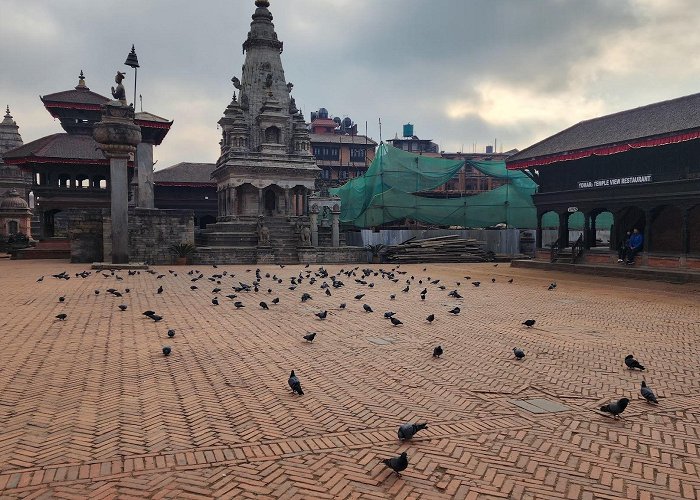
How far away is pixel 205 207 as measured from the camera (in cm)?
5094

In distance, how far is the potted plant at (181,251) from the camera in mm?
29750

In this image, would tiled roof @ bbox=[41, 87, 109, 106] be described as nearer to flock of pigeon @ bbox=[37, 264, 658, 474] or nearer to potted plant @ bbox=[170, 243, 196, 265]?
potted plant @ bbox=[170, 243, 196, 265]

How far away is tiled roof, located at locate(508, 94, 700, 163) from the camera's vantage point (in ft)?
71.9

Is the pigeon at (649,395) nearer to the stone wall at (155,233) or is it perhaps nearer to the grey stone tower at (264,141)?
the stone wall at (155,233)

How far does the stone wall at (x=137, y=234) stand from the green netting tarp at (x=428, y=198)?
1458 cm

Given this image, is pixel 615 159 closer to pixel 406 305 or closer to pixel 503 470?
pixel 406 305

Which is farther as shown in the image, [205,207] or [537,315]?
[205,207]

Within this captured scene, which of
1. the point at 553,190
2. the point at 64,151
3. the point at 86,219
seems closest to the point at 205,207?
the point at 64,151

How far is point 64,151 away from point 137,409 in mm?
38116

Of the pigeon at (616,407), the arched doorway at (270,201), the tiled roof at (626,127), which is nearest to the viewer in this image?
the pigeon at (616,407)

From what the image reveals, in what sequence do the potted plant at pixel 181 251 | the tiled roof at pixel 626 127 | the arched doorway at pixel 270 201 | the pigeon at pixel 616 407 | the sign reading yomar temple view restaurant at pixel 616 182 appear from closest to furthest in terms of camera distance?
1. the pigeon at pixel 616 407
2. the tiled roof at pixel 626 127
3. the sign reading yomar temple view restaurant at pixel 616 182
4. the potted plant at pixel 181 251
5. the arched doorway at pixel 270 201

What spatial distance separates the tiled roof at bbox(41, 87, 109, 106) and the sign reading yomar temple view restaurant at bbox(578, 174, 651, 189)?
135ft

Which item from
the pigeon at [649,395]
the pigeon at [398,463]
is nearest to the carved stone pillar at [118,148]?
the pigeon at [398,463]

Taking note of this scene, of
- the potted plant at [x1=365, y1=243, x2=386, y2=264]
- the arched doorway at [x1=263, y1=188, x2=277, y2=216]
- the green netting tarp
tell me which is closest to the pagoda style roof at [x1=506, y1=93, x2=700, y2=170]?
the green netting tarp
